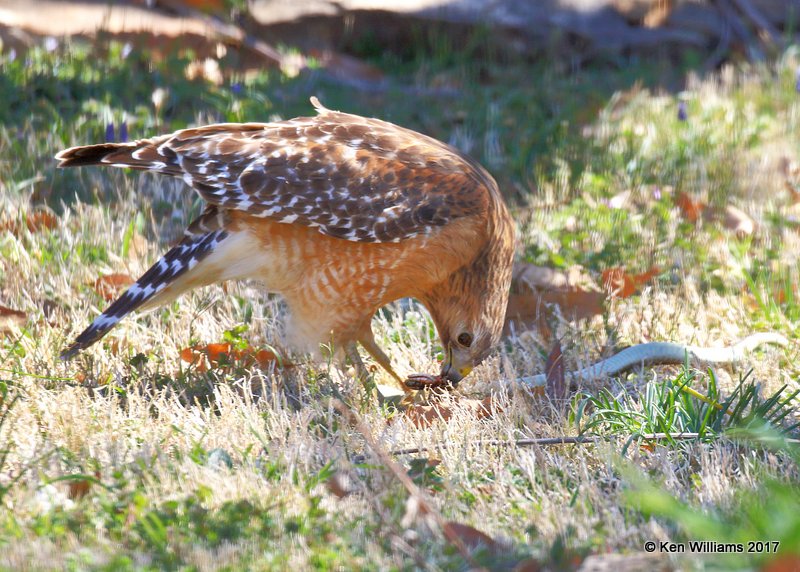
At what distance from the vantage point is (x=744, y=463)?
3527mm

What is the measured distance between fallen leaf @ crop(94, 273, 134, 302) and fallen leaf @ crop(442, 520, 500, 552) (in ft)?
8.42

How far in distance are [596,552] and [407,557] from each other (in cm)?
52

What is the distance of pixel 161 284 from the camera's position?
14.3 ft

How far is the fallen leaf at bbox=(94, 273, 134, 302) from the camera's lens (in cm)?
504

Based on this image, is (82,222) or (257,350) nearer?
(257,350)

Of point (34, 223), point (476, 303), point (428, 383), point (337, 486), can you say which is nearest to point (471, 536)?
point (337, 486)

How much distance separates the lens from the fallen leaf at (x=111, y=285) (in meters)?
5.04

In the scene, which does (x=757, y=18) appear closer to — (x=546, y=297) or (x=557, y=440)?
(x=546, y=297)

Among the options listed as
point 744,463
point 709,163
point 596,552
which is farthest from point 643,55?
point 596,552

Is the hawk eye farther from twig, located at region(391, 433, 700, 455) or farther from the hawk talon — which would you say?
twig, located at region(391, 433, 700, 455)

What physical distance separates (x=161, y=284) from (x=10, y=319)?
776mm

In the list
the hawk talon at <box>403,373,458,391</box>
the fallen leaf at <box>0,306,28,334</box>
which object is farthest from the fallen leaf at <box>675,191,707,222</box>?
the fallen leaf at <box>0,306,28,334</box>

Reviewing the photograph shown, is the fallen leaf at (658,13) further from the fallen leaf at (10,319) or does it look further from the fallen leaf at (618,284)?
the fallen leaf at (10,319)

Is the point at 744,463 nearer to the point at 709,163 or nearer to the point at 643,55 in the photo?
the point at 709,163
